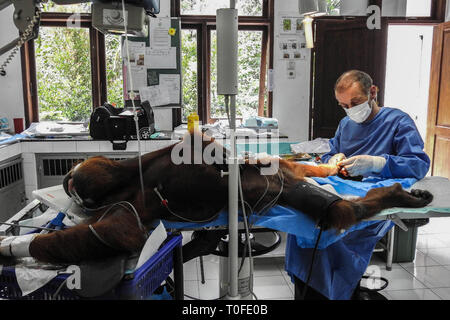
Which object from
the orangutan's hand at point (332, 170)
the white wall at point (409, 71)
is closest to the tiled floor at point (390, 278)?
the orangutan's hand at point (332, 170)

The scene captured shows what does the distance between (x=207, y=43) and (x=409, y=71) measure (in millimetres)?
3485

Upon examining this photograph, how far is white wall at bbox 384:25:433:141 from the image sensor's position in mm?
5992

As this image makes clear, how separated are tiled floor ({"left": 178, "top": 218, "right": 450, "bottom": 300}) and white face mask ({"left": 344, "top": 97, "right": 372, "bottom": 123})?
1.07 m

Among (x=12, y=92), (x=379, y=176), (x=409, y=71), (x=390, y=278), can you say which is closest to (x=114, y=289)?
(x=379, y=176)

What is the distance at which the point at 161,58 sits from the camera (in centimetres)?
436

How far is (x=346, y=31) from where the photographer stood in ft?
13.9

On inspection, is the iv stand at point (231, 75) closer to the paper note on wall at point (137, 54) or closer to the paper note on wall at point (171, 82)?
the paper note on wall at point (171, 82)

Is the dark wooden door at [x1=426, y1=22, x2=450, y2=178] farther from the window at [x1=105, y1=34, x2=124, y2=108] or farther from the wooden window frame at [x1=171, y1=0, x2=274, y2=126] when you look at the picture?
the window at [x1=105, y1=34, x2=124, y2=108]

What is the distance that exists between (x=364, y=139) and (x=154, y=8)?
A: 1.54 m

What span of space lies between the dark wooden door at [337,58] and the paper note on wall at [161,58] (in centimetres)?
153

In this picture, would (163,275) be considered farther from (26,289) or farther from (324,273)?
(324,273)

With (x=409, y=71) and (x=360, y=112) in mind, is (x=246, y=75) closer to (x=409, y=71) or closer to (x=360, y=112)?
(x=360, y=112)
